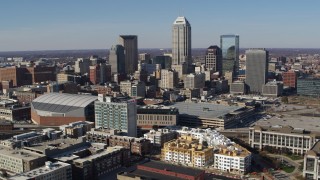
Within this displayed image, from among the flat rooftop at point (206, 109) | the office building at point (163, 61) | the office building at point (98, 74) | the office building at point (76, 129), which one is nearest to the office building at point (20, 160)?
the office building at point (76, 129)

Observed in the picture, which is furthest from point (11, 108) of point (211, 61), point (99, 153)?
point (211, 61)

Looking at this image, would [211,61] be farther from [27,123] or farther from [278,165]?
[278,165]

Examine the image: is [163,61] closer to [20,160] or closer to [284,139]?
[284,139]

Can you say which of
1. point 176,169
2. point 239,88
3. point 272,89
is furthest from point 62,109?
point 272,89

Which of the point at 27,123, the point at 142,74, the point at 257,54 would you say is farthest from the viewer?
the point at 142,74

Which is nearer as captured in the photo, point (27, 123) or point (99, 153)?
point (99, 153)
